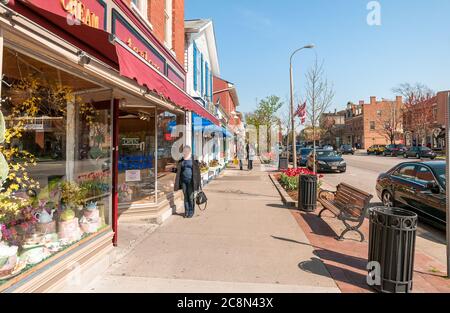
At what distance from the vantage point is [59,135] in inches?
200

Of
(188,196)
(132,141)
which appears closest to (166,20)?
(132,141)

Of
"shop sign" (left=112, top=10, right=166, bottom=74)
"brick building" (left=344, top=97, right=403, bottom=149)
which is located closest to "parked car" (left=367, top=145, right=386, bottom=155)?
"brick building" (left=344, top=97, right=403, bottom=149)

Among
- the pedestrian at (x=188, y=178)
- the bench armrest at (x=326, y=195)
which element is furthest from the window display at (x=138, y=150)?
the bench armrest at (x=326, y=195)

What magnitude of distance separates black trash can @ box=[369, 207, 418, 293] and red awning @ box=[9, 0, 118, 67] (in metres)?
3.74

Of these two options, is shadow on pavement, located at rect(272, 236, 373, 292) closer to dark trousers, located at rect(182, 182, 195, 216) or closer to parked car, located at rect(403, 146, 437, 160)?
dark trousers, located at rect(182, 182, 195, 216)

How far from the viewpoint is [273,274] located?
13.9 feet

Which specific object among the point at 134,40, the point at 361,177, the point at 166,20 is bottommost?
the point at 361,177

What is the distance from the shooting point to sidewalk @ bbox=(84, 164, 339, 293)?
3906 millimetres

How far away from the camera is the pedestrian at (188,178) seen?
7.49m

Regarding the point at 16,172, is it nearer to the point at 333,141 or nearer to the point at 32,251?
the point at 32,251

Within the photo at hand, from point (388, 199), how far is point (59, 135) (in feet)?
26.2

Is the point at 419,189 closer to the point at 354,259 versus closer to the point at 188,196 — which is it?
the point at 354,259
